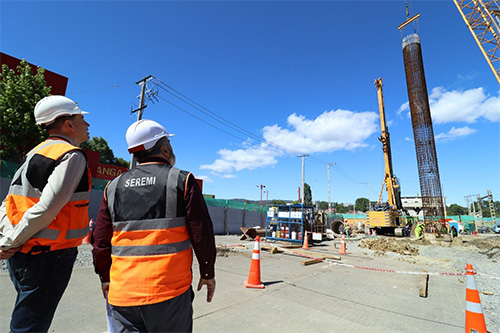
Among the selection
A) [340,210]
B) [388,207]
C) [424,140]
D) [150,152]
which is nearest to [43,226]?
[150,152]

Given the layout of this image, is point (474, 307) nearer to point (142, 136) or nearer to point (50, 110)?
point (142, 136)

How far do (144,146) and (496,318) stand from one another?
5.55 meters

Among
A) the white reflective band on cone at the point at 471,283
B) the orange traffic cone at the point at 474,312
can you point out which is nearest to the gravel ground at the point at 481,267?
the orange traffic cone at the point at 474,312

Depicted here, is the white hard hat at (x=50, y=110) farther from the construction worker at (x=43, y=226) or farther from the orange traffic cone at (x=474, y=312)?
the orange traffic cone at (x=474, y=312)

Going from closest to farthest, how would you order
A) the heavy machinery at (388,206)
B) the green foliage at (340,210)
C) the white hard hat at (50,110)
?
the white hard hat at (50,110) < the heavy machinery at (388,206) < the green foliage at (340,210)

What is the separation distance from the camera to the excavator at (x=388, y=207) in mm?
22016

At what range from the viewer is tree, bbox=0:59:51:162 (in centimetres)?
1240

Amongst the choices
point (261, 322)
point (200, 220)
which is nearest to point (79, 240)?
point (200, 220)

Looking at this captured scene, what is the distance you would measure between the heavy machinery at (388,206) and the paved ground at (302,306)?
1742cm

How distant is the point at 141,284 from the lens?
58.6 inches

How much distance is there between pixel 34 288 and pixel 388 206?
2589 centimetres

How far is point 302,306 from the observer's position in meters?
3.98

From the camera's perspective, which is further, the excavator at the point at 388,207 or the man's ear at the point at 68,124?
the excavator at the point at 388,207

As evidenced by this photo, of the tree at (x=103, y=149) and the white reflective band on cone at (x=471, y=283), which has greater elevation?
the tree at (x=103, y=149)
